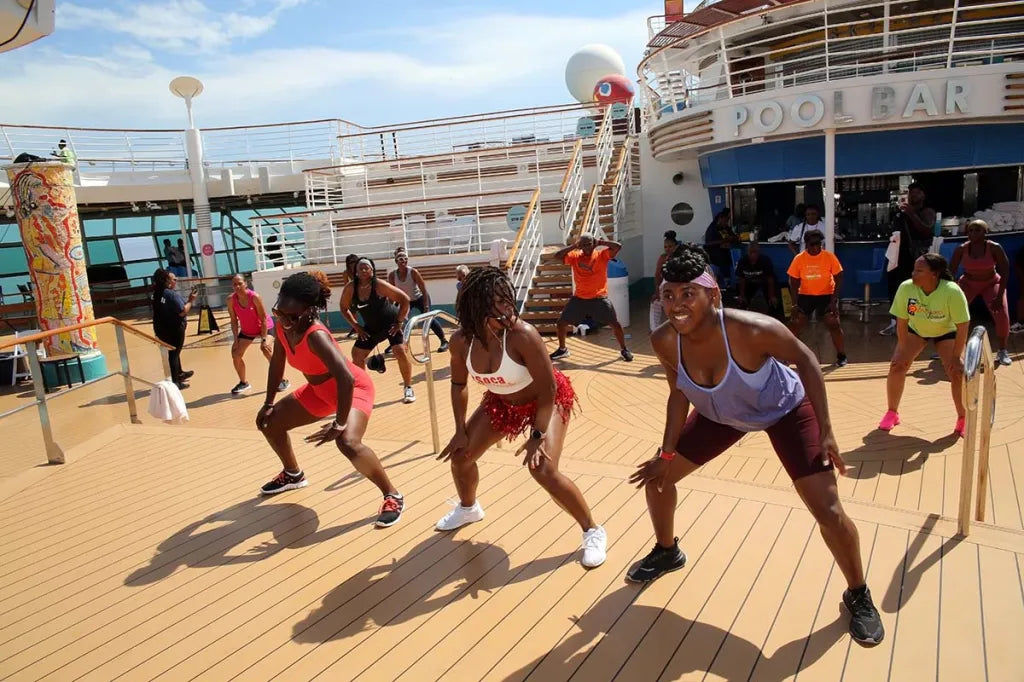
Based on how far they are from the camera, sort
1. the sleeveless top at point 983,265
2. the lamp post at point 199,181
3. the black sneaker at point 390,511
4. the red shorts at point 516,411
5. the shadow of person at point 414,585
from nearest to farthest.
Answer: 1. the shadow of person at point 414,585
2. the red shorts at point 516,411
3. the black sneaker at point 390,511
4. the sleeveless top at point 983,265
5. the lamp post at point 199,181

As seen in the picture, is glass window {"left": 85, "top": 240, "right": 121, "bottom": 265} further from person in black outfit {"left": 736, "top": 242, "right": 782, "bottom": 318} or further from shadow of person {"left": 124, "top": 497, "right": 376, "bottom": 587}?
shadow of person {"left": 124, "top": 497, "right": 376, "bottom": 587}

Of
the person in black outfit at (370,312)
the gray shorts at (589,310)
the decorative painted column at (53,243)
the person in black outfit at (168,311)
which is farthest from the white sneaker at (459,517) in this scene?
the decorative painted column at (53,243)

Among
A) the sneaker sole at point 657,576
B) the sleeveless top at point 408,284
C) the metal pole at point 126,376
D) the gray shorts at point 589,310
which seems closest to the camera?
the sneaker sole at point 657,576

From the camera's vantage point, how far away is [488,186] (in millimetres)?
16562

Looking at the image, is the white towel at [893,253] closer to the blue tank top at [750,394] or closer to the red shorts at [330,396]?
the blue tank top at [750,394]

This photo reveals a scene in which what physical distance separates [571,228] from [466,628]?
418 inches

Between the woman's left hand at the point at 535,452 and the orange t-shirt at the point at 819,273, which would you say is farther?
the orange t-shirt at the point at 819,273

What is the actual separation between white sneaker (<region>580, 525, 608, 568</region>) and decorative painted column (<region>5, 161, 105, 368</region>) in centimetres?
907

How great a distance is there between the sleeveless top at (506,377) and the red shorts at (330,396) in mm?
950

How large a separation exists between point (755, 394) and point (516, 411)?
121 centimetres

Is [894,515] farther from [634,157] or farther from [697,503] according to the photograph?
[634,157]

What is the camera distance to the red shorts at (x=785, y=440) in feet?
8.91

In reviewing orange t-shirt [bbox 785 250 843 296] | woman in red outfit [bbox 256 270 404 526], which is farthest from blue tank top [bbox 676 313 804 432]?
orange t-shirt [bbox 785 250 843 296]

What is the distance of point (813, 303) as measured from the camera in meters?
7.87
